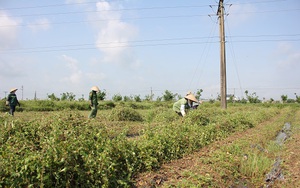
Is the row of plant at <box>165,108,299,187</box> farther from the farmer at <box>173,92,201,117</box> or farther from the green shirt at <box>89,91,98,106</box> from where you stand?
the green shirt at <box>89,91,98,106</box>

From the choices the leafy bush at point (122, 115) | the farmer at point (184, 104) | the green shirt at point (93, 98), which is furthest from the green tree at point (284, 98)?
the green shirt at point (93, 98)

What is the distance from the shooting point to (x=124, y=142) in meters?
4.20

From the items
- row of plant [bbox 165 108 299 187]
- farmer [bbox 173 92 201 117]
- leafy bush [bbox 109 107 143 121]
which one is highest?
farmer [bbox 173 92 201 117]

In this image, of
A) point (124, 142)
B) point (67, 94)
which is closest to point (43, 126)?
point (124, 142)

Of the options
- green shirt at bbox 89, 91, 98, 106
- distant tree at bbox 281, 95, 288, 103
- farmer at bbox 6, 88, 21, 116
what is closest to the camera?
green shirt at bbox 89, 91, 98, 106

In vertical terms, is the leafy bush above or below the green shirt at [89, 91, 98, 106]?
below

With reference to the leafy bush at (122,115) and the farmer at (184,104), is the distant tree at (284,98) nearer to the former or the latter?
the leafy bush at (122,115)

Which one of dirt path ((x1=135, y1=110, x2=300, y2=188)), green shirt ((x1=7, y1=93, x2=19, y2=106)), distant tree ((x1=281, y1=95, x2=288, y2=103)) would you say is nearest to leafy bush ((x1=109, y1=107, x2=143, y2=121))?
green shirt ((x1=7, y1=93, x2=19, y2=106))

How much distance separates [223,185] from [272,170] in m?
1.13

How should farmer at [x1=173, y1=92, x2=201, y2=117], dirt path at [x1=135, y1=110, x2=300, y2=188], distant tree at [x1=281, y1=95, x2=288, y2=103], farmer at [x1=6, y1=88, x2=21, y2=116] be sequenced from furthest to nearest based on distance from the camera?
1. distant tree at [x1=281, y1=95, x2=288, y2=103]
2. farmer at [x1=6, y1=88, x2=21, y2=116]
3. farmer at [x1=173, y1=92, x2=201, y2=117]
4. dirt path at [x1=135, y1=110, x2=300, y2=188]

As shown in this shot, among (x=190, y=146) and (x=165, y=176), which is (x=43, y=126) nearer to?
(x=165, y=176)

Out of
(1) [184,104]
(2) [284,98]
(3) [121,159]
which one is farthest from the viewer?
(2) [284,98]

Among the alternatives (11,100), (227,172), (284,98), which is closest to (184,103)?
(227,172)

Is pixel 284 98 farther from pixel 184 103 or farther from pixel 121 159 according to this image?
pixel 121 159
